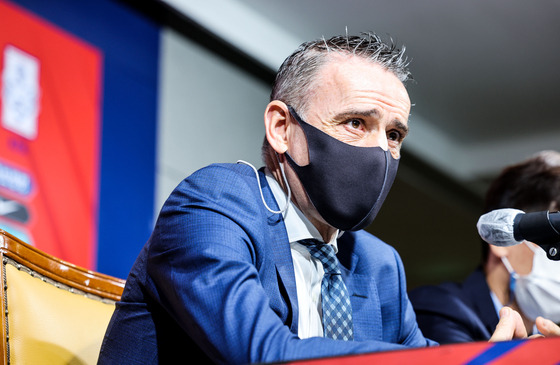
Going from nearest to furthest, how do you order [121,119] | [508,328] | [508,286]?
[508,328] < [508,286] < [121,119]

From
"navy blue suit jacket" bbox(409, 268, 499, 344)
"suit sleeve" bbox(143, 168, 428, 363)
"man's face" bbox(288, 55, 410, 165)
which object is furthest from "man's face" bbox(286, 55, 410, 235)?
"navy blue suit jacket" bbox(409, 268, 499, 344)

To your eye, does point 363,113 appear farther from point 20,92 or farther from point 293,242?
point 20,92

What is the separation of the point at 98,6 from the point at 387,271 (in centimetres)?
221

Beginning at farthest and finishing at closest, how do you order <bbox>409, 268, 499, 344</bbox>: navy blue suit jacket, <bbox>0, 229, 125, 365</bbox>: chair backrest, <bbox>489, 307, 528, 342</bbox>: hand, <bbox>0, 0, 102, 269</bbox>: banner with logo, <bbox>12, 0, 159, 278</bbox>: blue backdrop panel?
<bbox>12, 0, 159, 278</bbox>: blue backdrop panel, <bbox>0, 0, 102, 269</bbox>: banner with logo, <bbox>409, 268, 499, 344</bbox>: navy blue suit jacket, <bbox>0, 229, 125, 365</bbox>: chair backrest, <bbox>489, 307, 528, 342</bbox>: hand

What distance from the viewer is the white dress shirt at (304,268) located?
117 centimetres

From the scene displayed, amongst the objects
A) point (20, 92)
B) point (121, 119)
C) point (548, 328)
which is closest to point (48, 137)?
point (20, 92)

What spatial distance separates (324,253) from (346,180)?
5.4 inches

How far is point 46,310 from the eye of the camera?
1.19 metres

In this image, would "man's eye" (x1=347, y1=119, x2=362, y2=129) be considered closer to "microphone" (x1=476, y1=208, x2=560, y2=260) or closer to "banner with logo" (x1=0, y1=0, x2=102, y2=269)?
"microphone" (x1=476, y1=208, x2=560, y2=260)

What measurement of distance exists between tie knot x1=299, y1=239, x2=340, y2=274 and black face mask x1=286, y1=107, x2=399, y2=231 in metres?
0.05

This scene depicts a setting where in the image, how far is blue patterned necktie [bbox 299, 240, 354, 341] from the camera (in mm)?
1166

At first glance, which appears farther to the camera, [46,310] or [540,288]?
[540,288]

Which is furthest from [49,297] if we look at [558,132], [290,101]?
[558,132]

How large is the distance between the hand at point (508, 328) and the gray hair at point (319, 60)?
18.7 inches
